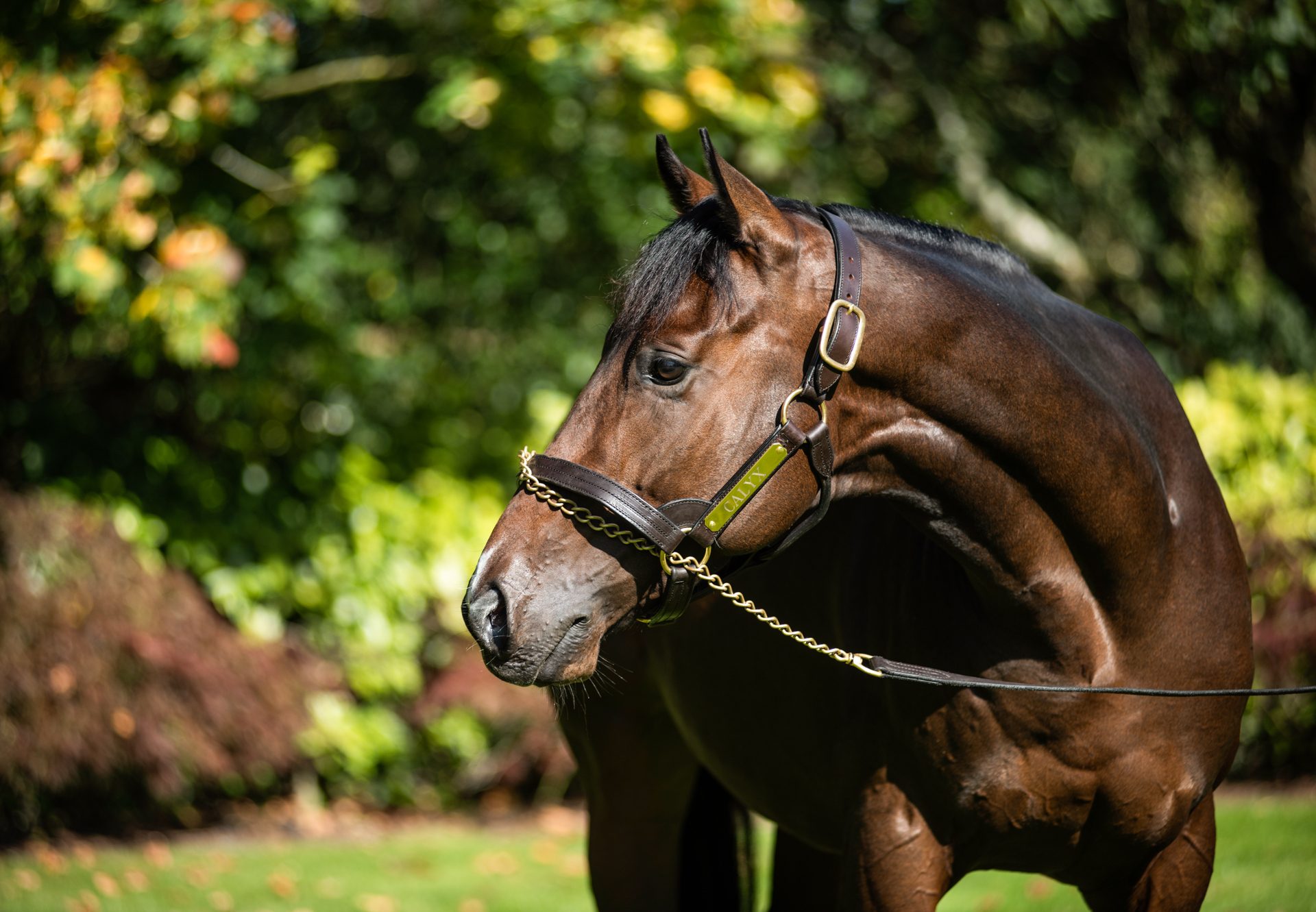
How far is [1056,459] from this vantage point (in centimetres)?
204

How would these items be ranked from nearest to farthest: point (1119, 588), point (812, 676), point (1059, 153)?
point (1119, 588) < point (812, 676) < point (1059, 153)

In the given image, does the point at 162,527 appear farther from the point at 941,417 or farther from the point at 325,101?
the point at 941,417

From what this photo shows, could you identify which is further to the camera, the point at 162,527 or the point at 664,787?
the point at 162,527

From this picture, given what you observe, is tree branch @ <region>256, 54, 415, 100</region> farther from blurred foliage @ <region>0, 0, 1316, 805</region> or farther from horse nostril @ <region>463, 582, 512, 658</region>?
horse nostril @ <region>463, 582, 512, 658</region>

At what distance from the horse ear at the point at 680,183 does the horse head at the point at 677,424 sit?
0.6 inches

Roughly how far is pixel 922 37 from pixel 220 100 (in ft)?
19.9

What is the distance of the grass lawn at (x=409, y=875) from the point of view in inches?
189

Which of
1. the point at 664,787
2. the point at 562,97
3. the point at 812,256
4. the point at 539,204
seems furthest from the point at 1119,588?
the point at 539,204

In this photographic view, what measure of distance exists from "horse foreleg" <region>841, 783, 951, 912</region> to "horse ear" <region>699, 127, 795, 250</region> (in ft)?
3.77

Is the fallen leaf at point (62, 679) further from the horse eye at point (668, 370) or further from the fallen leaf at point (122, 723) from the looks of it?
the horse eye at point (668, 370)

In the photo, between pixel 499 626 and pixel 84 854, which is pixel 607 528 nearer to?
pixel 499 626

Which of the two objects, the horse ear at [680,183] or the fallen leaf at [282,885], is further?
the fallen leaf at [282,885]

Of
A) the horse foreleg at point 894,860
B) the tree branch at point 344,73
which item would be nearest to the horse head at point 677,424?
the horse foreleg at point 894,860

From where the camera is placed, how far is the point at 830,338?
1.89 metres
